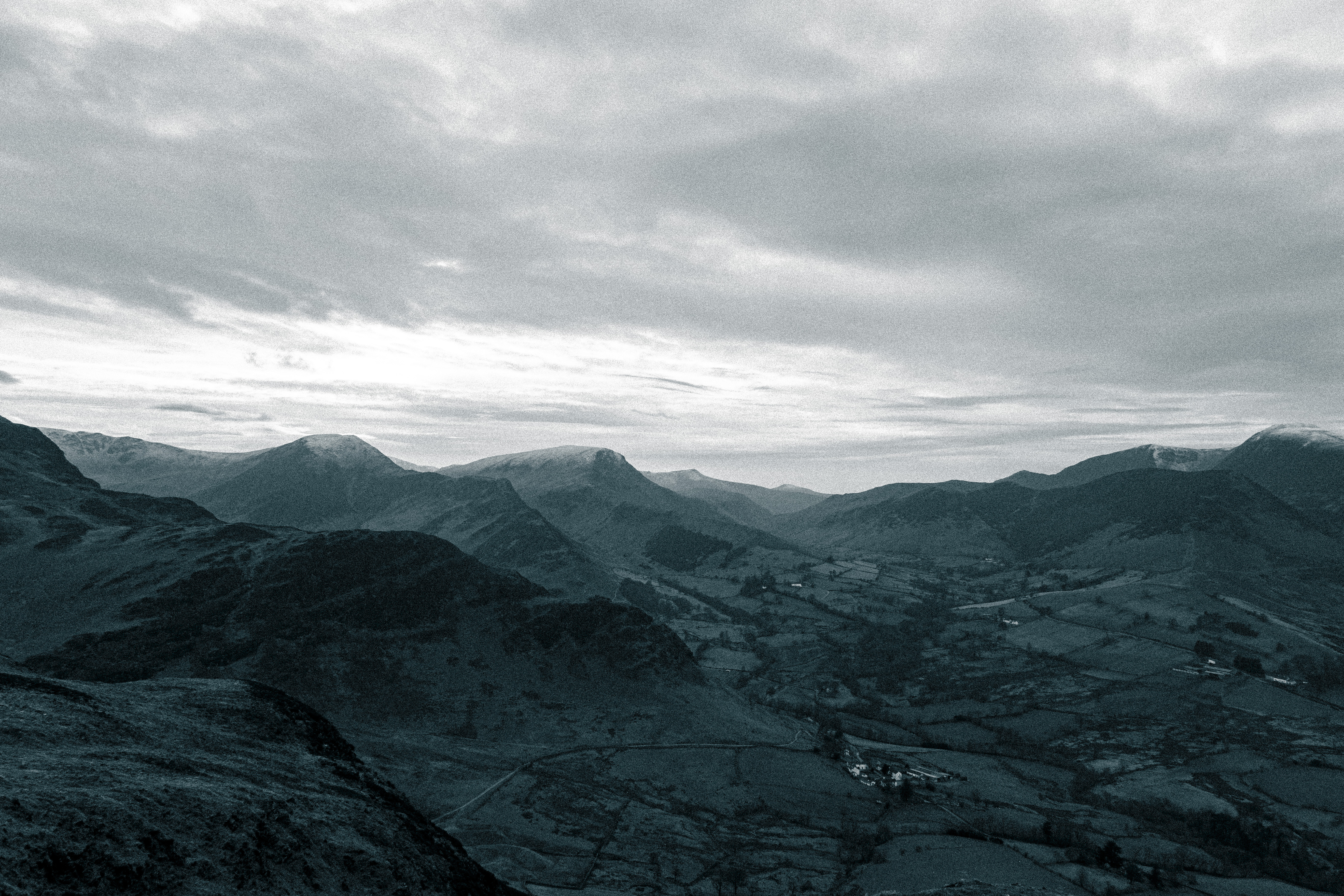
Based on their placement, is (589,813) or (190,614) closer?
(589,813)

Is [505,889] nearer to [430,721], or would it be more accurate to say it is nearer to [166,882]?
[166,882]

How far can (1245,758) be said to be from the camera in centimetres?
18900

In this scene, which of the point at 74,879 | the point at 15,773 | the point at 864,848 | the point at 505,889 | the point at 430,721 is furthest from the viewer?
the point at 430,721

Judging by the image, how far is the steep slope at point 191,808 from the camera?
30375mm

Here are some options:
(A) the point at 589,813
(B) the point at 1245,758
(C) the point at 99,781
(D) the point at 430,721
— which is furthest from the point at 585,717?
(B) the point at 1245,758

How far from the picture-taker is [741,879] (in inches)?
4456

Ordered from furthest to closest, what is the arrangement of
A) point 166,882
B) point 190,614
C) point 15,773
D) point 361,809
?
point 190,614 → point 361,809 → point 15,773 → point 166,882

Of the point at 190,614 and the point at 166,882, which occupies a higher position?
the point at 166,882

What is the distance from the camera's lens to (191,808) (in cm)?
3638

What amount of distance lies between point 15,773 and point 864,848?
12901cm

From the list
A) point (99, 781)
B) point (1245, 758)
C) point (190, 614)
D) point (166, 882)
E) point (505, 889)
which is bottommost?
point (1245, 758)

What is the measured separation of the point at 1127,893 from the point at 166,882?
444ft

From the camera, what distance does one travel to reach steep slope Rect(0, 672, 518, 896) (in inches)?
1196

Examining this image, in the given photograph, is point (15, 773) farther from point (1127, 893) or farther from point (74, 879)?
point (1127, 893)
